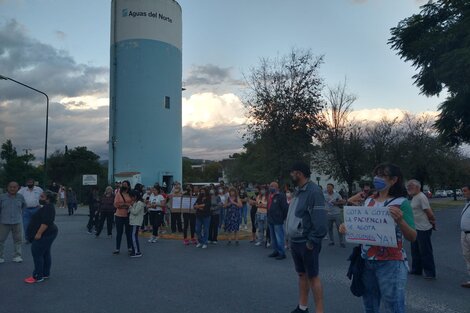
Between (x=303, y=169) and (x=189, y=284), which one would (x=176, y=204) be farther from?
(x=303, y=169)

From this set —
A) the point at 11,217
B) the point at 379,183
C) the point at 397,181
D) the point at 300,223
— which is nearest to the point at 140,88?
the point at 11,217

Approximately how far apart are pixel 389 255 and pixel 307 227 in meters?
1.32

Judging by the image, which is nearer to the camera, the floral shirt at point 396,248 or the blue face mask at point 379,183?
the floral shirt at point 396,248

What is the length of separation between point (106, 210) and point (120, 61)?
69.5ft

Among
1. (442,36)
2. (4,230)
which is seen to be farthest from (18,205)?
(442,36)

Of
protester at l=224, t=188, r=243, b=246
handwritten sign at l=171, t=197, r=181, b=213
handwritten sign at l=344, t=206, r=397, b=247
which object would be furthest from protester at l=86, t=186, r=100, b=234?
handwritten sign at l=344, t=206, r=397, b=247

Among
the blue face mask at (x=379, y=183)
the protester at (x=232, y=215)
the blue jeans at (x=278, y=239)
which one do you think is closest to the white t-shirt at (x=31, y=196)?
the protester at (x=232, y=215)

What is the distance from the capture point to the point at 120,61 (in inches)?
1314

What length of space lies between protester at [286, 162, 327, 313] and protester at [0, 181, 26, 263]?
7412 mm

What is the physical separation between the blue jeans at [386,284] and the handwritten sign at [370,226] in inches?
9.2

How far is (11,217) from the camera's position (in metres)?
10.0

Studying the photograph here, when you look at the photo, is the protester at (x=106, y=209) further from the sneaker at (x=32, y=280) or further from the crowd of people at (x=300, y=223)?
the sneaker at (x=32, y=280)

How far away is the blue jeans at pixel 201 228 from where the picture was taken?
1300 centimetres

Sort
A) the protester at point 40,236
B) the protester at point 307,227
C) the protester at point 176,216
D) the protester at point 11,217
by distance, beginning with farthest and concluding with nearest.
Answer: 1. the protester at point 176,216
2. the protester at point 11,217
3. the protester at point 40,236
4. the protester at point 307,227
